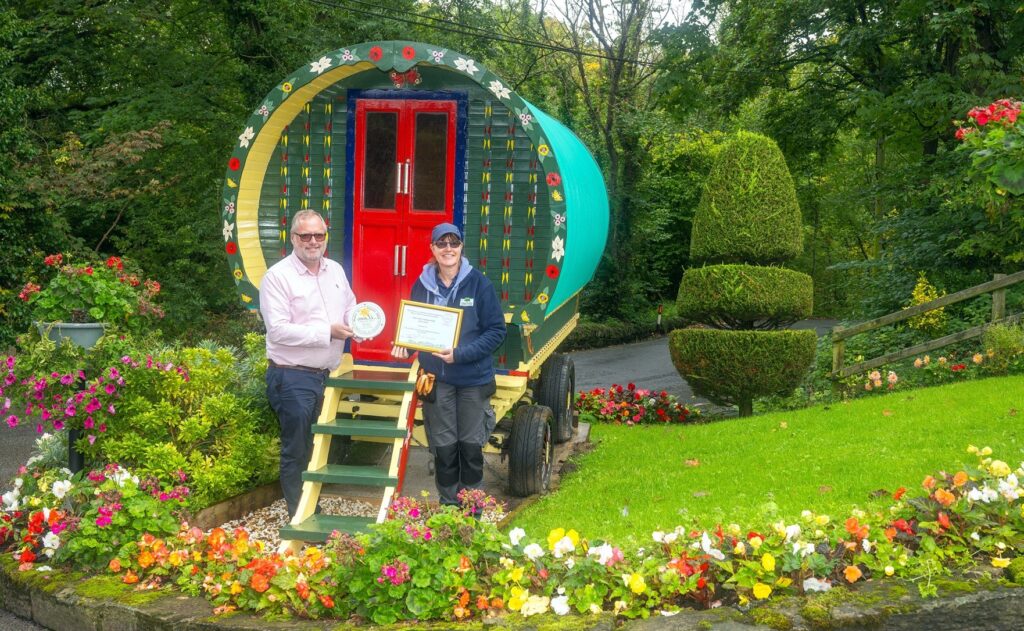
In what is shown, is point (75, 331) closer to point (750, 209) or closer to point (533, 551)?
point (533, 551)

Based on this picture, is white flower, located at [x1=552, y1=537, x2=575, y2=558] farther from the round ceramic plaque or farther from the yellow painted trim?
the yellow painted trim

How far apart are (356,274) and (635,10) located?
17376 mm

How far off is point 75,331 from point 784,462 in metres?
5.08

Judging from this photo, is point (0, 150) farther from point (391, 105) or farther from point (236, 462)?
point (236, 462)

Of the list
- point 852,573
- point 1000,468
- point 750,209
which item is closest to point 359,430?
point 852,573

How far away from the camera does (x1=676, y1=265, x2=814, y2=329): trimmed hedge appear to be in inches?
395

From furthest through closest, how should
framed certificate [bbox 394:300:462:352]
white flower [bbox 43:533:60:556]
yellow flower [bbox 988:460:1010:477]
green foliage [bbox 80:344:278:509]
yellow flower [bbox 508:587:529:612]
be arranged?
1. green foliage [bbox 80:344:278:509]
2. framed certificate [bbox 394:300:462:352]
3. white flower [bbox 43:533:60:556]
4. yellow flower [bbox 988:460:1010:477]
5. yellow flower [bbox 508:587:529:612]

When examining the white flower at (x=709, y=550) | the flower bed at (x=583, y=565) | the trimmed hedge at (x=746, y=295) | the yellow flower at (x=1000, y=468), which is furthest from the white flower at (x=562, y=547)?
the trimmed hedge at (x=746, y=295)

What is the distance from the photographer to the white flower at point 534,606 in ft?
12.5

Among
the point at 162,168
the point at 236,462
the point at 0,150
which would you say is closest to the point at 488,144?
the point at 236,462

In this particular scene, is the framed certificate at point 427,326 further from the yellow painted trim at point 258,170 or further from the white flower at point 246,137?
the white flower at point 246,137

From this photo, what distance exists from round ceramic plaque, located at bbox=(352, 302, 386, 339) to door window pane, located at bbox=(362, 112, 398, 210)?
1.64 m

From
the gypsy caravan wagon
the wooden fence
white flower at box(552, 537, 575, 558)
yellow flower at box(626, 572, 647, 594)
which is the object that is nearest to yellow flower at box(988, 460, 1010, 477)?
yellow flower at box(626, 572, 647, 594)

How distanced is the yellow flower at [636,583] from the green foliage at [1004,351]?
7.48 meters
